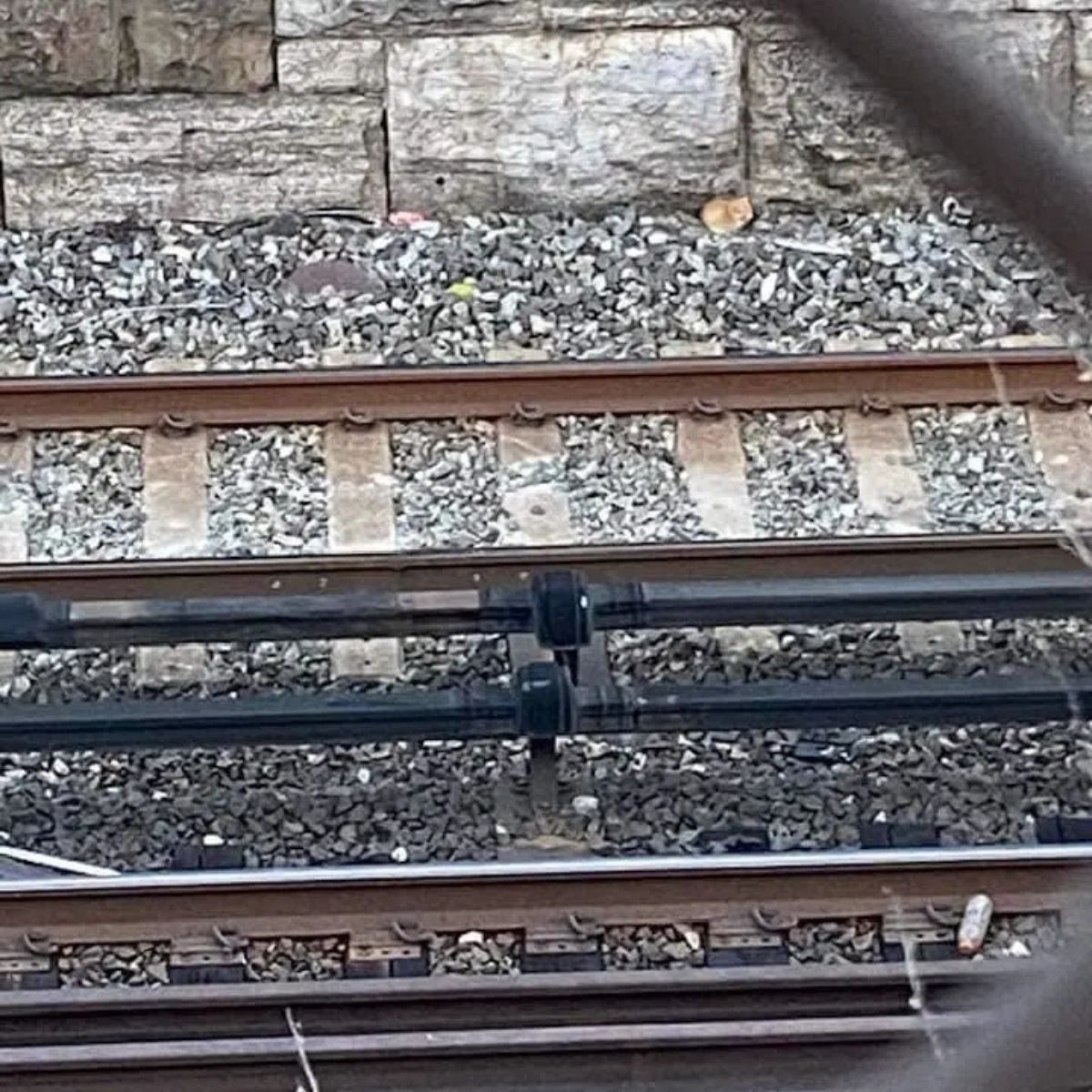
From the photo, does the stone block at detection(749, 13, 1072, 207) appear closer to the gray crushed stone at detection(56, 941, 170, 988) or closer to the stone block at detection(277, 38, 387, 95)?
the stone block at detection(277, 38, 387, 95)

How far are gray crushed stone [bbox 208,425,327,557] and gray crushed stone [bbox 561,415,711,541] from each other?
22.7 inches

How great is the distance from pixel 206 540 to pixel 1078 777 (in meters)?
2.00

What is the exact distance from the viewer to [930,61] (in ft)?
2.52

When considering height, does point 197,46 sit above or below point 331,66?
above

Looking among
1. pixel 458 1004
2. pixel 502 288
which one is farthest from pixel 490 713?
pixel 502 288

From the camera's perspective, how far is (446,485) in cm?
595

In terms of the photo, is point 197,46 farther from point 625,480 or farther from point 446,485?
point 625,480

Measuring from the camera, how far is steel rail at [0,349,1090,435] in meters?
6.09

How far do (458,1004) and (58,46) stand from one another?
423 centimetres

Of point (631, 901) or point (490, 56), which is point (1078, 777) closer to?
point (631, 901)

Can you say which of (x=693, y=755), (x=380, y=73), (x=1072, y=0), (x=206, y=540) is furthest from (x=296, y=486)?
(x=1072, y=0)

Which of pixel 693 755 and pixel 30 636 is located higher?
pixel 30 636

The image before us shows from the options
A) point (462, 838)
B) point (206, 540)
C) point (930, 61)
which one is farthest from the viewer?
point (206, 540)

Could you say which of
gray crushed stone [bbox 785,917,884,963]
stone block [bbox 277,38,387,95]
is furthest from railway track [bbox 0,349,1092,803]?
stone block [bbox 277,38,387,95]
